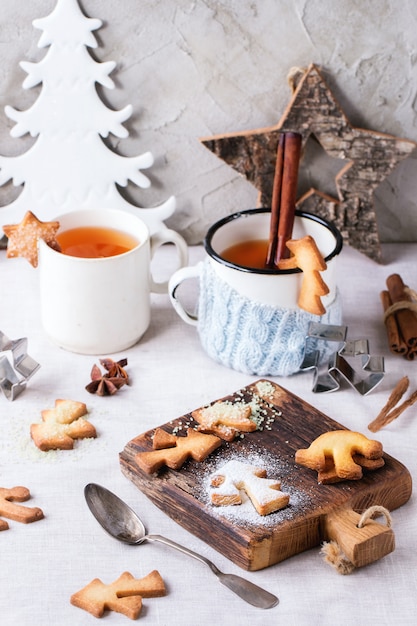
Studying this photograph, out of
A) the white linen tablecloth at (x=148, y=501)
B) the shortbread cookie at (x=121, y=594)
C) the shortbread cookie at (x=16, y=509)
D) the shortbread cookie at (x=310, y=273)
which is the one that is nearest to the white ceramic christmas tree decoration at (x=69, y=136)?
the white linen tablecloth at (x=148, y=501)

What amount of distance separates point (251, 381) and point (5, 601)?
Answer: 400 millimetres

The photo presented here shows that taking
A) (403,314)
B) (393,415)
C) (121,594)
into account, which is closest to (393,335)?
(403,314)

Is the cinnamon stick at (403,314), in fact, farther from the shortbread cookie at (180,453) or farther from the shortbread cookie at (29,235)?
the shortbread cookie at (29,235)

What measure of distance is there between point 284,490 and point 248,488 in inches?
1.4

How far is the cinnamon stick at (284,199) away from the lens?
3.53 feet

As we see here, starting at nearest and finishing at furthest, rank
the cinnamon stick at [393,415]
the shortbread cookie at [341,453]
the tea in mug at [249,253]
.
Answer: the shortbread cookie at [341,453] < the cinnamon stick at [393,415] < the tea in mug at [249,253]

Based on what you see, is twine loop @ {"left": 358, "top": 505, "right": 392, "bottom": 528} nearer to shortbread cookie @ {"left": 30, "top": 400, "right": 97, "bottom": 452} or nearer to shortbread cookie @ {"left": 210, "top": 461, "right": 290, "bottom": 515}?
shortbread cookie @ {"left": 210, "top": 461, "right": 290, "bottom": 515}

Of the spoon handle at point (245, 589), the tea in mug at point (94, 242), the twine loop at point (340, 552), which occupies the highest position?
the tea in mug at point (94, 242)

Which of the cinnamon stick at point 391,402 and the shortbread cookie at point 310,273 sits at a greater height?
the shortbread cookie at point 310,273

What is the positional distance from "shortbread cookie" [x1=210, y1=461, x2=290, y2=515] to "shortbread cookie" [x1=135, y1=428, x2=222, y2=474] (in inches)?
1.2

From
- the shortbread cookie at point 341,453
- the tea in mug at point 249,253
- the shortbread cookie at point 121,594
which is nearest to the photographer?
the shortbread cookie at point 121,594

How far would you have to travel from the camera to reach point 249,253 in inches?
43.8

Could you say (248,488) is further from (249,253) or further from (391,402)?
(249,253)

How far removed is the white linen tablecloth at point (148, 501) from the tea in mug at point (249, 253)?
11 cm
